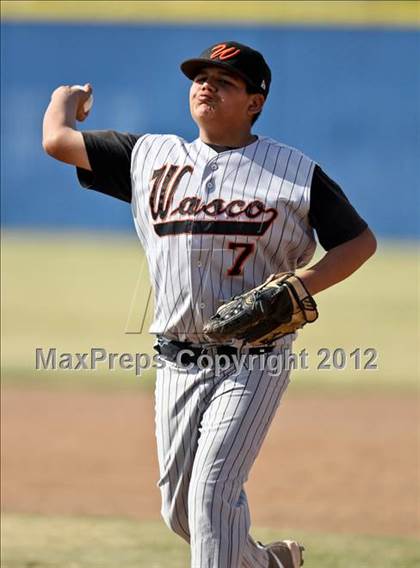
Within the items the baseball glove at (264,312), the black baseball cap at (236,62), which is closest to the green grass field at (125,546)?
the baseball glove at (264,312)

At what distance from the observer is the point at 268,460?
278 inches

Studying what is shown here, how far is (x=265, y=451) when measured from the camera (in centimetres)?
733

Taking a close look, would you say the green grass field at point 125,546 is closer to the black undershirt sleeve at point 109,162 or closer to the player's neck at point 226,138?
the black undershirt sleeve at point 109,162

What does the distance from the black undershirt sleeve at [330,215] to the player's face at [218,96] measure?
12.5 inches

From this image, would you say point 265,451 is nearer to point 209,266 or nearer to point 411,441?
point 411,441

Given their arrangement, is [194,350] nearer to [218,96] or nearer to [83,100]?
[218,96]

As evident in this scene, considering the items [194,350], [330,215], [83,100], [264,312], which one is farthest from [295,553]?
[83,100]

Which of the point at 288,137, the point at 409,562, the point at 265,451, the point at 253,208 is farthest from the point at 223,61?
the point at 288,137

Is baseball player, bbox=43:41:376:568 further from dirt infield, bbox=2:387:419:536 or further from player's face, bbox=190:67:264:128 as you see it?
dirt infield, bbox=2:387:419:536

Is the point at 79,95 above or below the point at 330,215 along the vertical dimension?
above

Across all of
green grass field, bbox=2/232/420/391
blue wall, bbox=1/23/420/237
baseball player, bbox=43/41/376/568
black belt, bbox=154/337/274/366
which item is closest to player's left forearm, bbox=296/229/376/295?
baseball player, bbox=43/41/376/568

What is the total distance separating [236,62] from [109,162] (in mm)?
521

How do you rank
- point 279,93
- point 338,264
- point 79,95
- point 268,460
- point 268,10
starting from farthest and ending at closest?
point 279,93 < point 268,10 < point 268,460 < point 79,95 < point 338,264

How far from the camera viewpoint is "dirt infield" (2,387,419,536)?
19.0 ft
